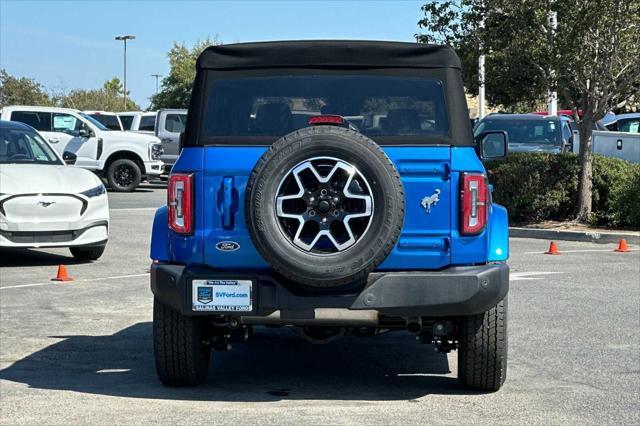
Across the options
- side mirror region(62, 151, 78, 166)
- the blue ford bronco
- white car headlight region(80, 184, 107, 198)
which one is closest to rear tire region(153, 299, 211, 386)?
the blue ford bronco

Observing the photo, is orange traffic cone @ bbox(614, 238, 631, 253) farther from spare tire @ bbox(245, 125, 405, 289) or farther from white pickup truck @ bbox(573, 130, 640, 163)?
spare tire @ bbox(245, 125, 405, 289)

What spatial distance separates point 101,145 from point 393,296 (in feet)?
75.1

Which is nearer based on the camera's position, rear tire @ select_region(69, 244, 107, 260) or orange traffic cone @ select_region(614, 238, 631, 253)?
rear tire @ select_region(69, 244, 107, 260)

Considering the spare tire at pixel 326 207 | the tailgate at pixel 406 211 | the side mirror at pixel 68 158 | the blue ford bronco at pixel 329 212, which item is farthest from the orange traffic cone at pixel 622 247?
the spare tire at pixel 326 207

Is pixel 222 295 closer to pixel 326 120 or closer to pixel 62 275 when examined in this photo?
pixel 326 120

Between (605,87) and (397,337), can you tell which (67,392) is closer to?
(397,337)

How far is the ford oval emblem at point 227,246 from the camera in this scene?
6656 mm

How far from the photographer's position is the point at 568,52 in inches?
727

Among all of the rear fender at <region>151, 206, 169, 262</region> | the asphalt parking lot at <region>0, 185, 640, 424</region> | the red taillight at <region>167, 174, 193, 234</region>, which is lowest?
the asphalt parking lot at <region>0, 185, 640, 424</region>

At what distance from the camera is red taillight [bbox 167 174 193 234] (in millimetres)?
6711

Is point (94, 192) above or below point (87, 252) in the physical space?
above

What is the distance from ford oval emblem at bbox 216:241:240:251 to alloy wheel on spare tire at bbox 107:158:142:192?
22573 millimetres

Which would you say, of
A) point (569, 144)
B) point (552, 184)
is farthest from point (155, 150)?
point (552, 184)

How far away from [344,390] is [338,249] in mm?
1333
